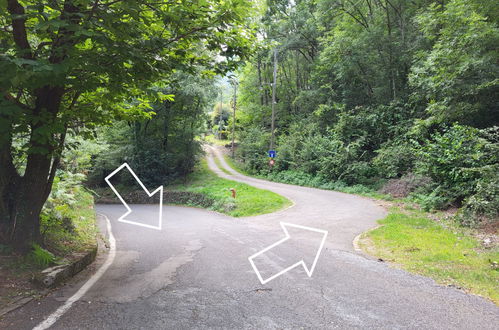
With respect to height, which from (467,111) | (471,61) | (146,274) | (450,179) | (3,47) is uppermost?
(471,61)

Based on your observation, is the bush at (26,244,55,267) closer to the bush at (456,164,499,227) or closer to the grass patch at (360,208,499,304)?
the grass patch at (360,208,499,304)

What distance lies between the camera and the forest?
4.78 metres

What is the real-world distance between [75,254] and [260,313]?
4081 mm

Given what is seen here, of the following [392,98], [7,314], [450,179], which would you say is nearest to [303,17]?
[392,98]

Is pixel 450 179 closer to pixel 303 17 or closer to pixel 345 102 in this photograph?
pixel 345 102

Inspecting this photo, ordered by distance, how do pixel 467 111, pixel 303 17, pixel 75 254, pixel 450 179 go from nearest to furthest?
1. pixel 75 254
2. pixel 450 179
3. pixel 467 111
4. pixel 303 17

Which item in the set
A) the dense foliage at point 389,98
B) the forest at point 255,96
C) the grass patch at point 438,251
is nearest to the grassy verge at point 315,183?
the forest at point 255,96

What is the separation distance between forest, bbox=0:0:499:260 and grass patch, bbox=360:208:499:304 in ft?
4.70

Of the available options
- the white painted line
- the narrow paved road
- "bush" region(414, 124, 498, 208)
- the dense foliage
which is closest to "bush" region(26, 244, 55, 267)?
the narrow paved road

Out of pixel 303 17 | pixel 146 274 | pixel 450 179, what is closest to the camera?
pixel 146 274

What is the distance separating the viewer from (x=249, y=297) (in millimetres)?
4531

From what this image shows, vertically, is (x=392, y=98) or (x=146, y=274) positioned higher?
(x=392, y=98)

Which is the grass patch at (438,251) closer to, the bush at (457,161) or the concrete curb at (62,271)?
the bush at (457,161)

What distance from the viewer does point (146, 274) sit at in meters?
5.70
